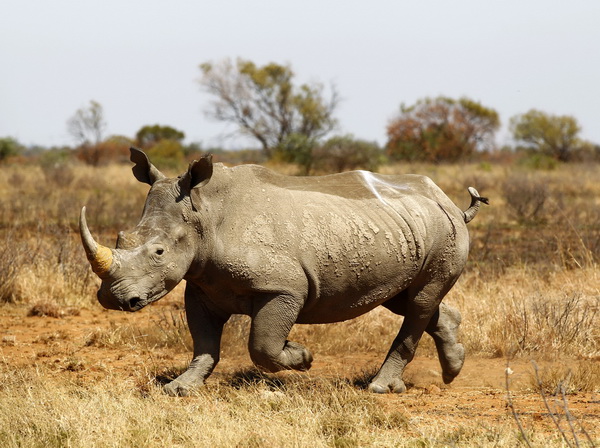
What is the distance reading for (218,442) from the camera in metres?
4.55

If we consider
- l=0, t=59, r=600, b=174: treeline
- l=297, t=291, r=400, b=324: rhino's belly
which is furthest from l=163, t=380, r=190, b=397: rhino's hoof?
l=0, t=59, r=600, b=174: treeline

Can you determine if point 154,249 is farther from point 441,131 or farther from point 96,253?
point 441,131

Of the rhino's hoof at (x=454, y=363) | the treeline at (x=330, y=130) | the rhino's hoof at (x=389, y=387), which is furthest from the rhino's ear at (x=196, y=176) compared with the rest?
the treeline at (x=330, y=130)

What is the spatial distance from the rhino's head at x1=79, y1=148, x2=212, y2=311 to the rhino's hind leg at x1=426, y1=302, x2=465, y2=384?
2.07 meters

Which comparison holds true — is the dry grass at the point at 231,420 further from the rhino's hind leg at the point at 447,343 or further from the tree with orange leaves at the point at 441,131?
the tree with orange leaves at the point at 441,131

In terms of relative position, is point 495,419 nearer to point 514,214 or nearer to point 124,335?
point 124,335

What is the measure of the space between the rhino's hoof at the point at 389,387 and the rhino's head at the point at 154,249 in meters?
1.59

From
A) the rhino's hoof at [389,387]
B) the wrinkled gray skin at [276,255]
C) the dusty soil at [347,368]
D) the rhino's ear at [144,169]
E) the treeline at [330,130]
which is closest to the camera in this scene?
the wrinkled gray skin at [276,255]

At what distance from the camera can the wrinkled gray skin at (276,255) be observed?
17.4 feet

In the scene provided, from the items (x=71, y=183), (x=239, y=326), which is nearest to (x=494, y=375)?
(x=239, y=326)

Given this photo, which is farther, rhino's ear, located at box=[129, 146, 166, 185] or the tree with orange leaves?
the tree with orange leaves

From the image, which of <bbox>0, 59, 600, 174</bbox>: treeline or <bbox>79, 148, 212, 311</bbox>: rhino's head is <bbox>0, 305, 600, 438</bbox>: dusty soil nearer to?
<bbox>79, 148, 212, 311</bbox>: rhino's head

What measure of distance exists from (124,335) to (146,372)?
56.1 inches

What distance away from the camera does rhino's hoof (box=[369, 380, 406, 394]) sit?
6105mm
